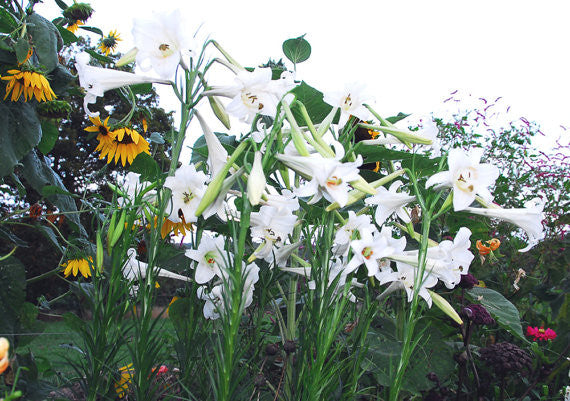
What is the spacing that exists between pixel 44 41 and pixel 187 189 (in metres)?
0.81

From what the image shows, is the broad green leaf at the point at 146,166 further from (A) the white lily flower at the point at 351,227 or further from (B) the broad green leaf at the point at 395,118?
(B) the broad green leaf at the point at 395,118

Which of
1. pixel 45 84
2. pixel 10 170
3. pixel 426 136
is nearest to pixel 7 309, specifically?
pixel 10 170

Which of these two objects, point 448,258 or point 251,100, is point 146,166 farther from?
point 448,258

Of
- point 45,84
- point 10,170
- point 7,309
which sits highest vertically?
point 45,84

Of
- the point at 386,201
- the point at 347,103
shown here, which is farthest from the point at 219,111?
the point at 386,201

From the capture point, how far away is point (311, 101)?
1.60 meters

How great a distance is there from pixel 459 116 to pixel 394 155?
3644 mm

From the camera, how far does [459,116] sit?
15.7 ft

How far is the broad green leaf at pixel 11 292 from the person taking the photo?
4.43 feet

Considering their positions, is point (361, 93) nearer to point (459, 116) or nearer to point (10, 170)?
point (10, 170)

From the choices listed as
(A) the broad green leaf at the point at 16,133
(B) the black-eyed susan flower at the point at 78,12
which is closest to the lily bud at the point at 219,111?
(A) the broad green leaf at the point at 16,133

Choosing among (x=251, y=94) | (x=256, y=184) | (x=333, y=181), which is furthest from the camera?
(x=251, y=94)

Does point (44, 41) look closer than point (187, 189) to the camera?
No

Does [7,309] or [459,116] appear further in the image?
[459,116]
